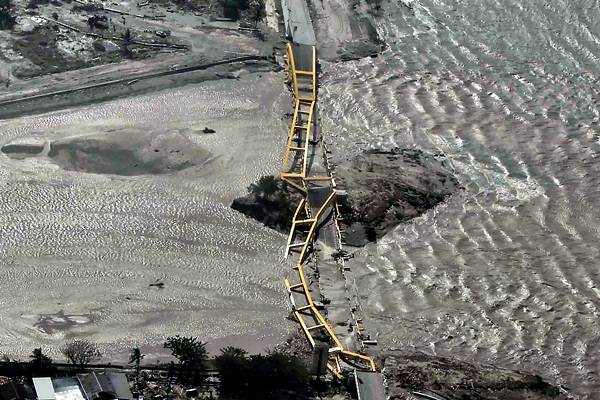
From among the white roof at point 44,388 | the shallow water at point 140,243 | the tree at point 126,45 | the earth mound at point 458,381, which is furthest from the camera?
the tree at point 126,45

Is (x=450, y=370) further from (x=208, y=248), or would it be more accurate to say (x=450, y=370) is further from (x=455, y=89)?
(x=455, y=89)

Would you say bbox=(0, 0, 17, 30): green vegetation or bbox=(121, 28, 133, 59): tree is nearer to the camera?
bbox=(121, 28, 133, 59): tree

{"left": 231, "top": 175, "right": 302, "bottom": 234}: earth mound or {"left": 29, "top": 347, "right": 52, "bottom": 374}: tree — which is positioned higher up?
{"left": 231, "top": 175, "right": 302, "bottom": 234}: earth mound

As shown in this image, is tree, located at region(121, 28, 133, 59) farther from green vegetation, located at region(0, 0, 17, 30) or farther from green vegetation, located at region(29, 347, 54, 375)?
green vegetation, located at region(29, 347, 54, 375)

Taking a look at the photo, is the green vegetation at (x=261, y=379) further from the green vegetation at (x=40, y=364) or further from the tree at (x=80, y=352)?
the green vegetation at (x=40, y=364)

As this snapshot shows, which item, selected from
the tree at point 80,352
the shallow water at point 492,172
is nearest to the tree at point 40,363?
the tree at point 80,352

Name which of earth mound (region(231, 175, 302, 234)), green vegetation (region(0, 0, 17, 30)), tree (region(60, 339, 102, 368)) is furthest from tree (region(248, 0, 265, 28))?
tree (region(60, 339, 102, 368))

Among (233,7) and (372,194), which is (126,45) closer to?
(233,7)

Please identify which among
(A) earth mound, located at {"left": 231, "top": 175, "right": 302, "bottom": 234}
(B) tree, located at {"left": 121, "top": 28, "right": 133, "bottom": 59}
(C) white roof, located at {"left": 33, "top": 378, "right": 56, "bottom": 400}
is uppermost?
(B) tree, located at {"left": 121, "top": 28, "right": 133, "bottom": 59}
